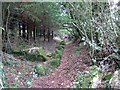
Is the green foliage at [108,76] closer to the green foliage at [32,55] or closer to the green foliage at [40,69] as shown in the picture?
the green foliage at [40,69]

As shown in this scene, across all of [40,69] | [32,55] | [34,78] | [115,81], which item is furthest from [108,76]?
[32,55]

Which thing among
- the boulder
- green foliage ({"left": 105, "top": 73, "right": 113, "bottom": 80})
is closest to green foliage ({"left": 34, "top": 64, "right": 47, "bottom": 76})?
green foliage ({"left": 105, "top": 73, "right": 113, "bottom": 80})

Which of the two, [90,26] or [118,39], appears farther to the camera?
[90,26]

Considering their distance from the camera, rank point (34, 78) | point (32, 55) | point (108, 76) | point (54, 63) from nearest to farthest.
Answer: point (108, 76), point (34, 78), point (54, 63), point (32, 55)

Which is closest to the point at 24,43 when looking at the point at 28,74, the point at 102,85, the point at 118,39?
the point at 28,74

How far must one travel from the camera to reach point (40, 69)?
2758 millimetres

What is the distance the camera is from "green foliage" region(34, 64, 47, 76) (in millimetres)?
2643

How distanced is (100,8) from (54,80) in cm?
95

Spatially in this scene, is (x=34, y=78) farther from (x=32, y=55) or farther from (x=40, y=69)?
(x=32, y=55)

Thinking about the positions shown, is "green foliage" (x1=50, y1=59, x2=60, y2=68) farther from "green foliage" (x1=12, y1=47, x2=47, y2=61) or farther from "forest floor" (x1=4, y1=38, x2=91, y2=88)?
"green foliage" (x1=12, y1=47, x2=47, y2=61)

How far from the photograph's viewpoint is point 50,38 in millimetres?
4859

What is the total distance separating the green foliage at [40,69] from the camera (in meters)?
2.64

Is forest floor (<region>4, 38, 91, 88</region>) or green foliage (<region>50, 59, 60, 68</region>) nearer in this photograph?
forest floor (<region>4, 38, 91, 88</region>)

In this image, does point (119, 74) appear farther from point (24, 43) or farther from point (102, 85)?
point (24, 43)
